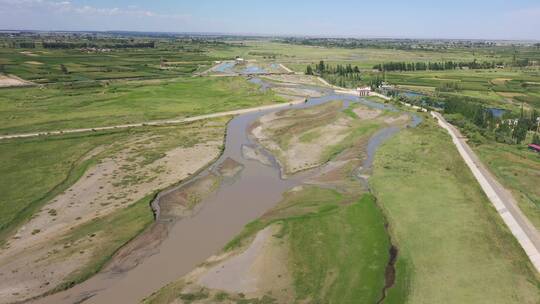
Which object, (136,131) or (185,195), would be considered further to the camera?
(136,131)

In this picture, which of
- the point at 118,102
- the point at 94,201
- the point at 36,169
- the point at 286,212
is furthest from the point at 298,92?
the point at 94,201

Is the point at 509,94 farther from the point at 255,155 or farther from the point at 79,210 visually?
the point at 79,210

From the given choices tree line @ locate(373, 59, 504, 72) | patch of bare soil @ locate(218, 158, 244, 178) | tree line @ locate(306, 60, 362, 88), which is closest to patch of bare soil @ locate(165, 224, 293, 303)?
patch of bare soil @ locate(218, 158, 244, 178)

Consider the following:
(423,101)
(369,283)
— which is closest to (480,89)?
(423,101)

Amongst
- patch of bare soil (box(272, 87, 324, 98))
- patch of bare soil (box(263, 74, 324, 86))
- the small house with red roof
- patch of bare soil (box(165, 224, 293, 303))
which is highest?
patch of bare soil (box(263, 74, 324, 86))

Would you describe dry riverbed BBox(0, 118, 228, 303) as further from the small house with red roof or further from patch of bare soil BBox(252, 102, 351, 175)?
the small house with red roof

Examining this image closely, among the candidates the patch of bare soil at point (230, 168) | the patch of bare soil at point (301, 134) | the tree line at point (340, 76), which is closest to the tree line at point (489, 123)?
the patch of bare soil at point (301, 134)

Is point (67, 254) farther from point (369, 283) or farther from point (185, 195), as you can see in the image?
point (369, 283)
